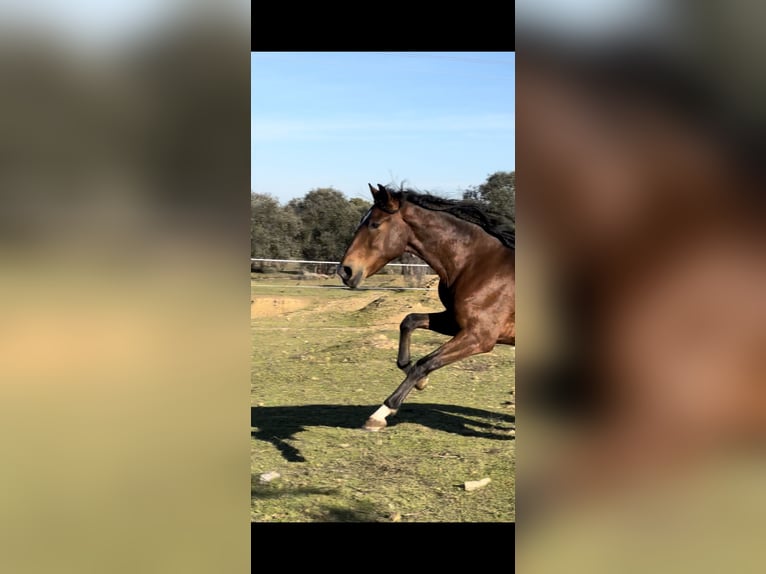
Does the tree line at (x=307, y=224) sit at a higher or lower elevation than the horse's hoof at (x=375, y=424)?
higher

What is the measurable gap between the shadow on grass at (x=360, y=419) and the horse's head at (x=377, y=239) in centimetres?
104

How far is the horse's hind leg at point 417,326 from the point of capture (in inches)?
204

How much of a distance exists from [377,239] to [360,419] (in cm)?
136

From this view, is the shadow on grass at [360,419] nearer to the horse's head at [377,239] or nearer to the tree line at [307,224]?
the horse's head at [377,239]

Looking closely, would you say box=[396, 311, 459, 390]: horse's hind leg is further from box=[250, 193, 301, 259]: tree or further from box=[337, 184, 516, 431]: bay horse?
box=[250, 193, 301, 259]: tree

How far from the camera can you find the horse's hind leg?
5.18m

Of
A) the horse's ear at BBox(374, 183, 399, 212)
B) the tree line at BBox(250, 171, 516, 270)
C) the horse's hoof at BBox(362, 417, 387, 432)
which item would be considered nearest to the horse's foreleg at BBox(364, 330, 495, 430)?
the horse's hoof at BBox(362, 417, 387, 432)

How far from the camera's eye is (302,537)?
270 centimetres
